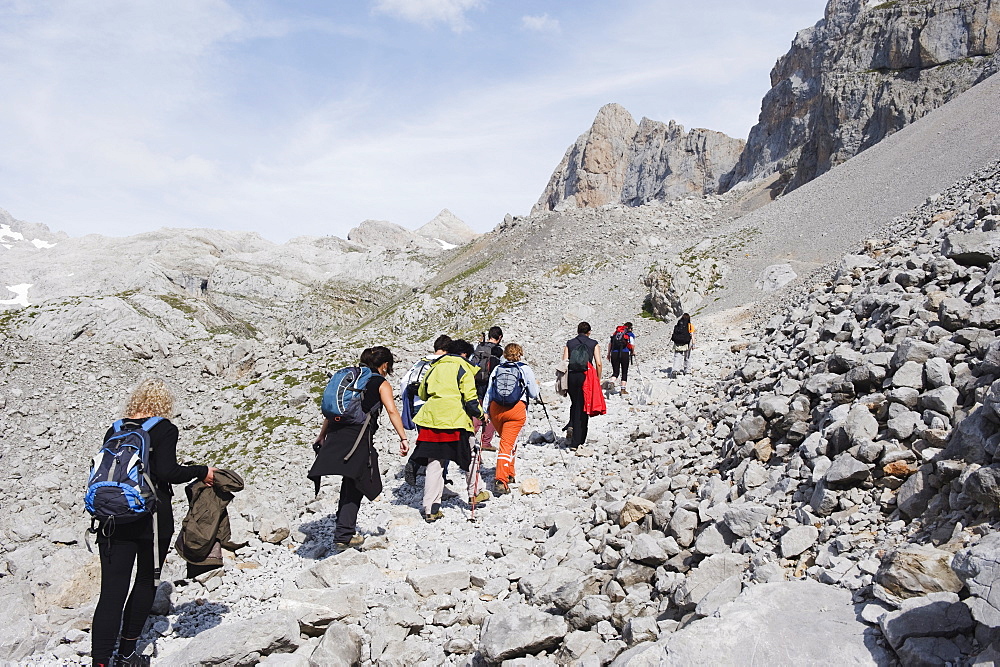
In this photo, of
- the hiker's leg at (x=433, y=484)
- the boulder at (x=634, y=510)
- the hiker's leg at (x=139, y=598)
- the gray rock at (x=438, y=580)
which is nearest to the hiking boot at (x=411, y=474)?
the hiker's leg at (x=433, y=484)

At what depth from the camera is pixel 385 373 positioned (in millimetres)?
8055

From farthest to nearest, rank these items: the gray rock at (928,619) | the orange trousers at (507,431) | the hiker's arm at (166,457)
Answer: the orange trousers at (507,431) < the hiker's arm at (166,457) < the gray rock at (928,619)

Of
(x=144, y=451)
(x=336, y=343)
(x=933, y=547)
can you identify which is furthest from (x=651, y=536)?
(x=336, y=343)

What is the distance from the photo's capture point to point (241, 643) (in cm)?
527

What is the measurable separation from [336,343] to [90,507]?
26.1 meters

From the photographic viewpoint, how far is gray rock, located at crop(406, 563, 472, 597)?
6.62 metres

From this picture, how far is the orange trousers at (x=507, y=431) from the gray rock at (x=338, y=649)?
14.9ft

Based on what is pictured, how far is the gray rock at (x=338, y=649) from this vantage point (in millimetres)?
5320

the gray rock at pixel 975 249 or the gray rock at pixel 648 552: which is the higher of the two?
the gray rock at pixel 975 249

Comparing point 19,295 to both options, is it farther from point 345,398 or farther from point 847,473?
point 847,473

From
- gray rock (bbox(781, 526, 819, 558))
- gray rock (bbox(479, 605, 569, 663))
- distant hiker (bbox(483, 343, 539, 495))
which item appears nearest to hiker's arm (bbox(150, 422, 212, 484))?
gray rock (bbox(479, 605, 569, 663))

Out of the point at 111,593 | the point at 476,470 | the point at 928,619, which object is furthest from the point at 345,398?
the point at 928,619

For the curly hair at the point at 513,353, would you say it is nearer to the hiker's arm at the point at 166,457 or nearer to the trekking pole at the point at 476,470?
the trekking pole at the point at 476,470

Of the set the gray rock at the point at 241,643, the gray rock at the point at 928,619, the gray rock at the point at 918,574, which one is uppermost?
the gray rock at the point at 918,574
